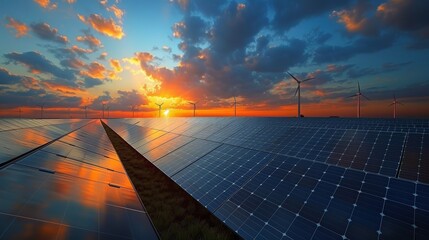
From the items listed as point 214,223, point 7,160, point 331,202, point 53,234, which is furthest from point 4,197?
point 331,202

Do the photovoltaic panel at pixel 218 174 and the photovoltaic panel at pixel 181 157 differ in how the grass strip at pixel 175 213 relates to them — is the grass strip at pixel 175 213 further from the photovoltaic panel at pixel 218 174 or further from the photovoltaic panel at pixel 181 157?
the photovoltaic panel at pixel 181 157

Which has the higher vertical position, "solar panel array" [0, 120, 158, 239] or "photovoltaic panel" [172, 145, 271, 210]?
"solar panel array" [0, 120, 158, 239]

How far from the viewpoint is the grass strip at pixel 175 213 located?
9.73 meters

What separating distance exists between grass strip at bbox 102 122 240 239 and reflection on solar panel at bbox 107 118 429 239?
4.05 ft

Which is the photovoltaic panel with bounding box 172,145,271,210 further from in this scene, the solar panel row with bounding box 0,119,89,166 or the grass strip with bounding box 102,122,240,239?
the solar panel row with bounding box 0,119,89,166

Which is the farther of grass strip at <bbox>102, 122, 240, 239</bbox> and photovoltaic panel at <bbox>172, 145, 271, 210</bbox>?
photovoltaic panel at <bbox>172, 145, 271, 210</bbox>

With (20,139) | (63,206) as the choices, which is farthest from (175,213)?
(20,139)

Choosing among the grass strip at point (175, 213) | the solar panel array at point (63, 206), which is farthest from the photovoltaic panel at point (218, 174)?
the solar panel array at point (63, 206)

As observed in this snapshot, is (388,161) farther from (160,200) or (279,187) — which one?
(160,200)

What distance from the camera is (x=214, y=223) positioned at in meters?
10.8

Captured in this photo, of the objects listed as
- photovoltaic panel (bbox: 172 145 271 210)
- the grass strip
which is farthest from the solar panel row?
photovoltaic panel (bbox: 172 145 271 210)

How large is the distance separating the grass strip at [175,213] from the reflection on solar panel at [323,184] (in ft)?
4.05

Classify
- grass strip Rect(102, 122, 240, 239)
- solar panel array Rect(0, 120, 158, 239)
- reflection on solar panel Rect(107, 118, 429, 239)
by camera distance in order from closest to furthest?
solar panel array Rect(0, 120, 158, 239) < reflection on solar panel Rect(107, 118, 429, 239) < grass strip Rect(102, 122, 240, 239)

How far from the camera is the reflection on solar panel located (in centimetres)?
680
